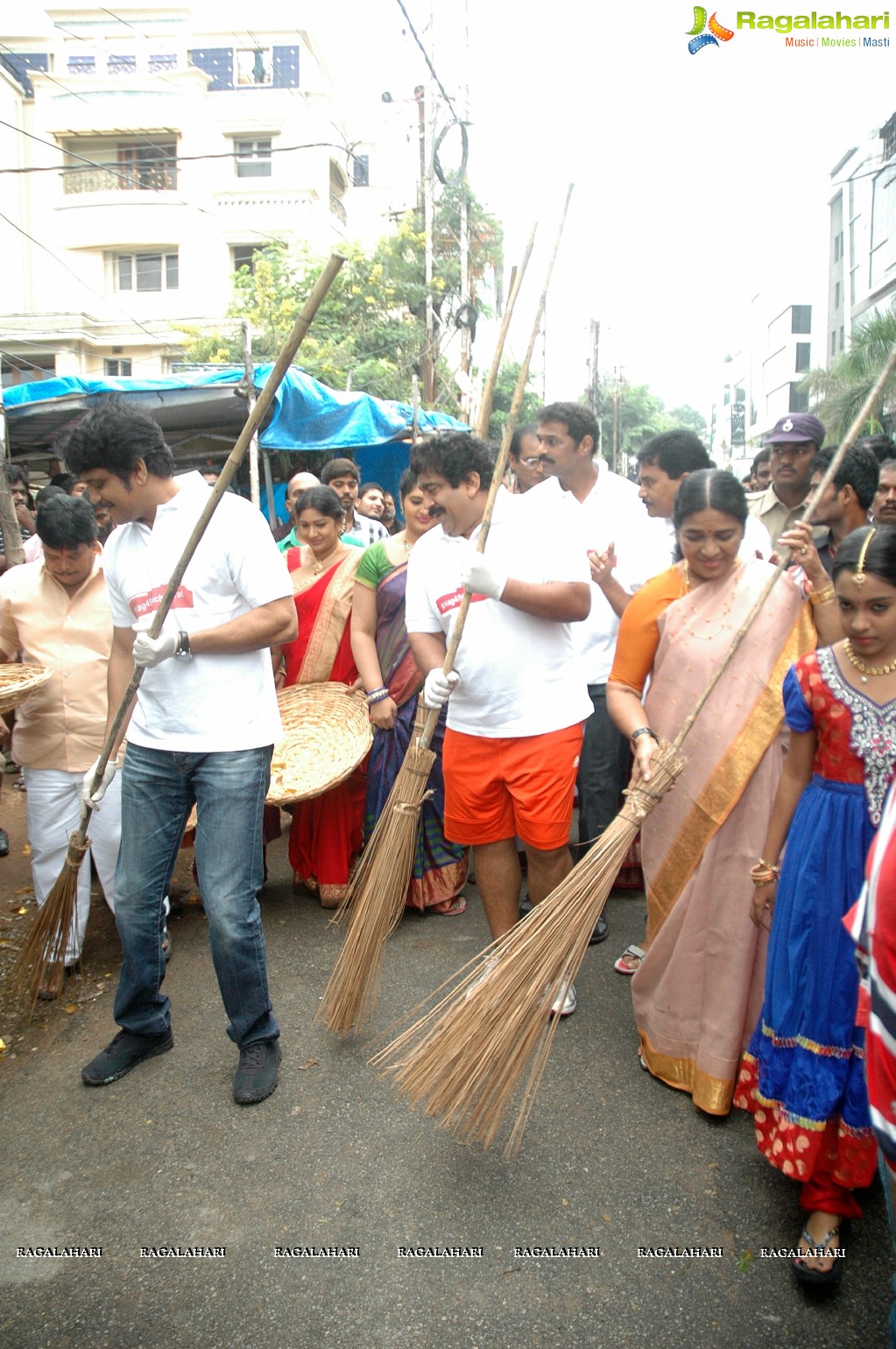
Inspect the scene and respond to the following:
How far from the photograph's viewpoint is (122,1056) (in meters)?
2.78

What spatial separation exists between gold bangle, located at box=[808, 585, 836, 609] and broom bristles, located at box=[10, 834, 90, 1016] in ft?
7.46

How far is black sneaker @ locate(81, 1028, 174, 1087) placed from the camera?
2.74 metres

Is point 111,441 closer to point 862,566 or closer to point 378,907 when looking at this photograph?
point 378,907

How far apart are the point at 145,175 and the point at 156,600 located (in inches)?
1004

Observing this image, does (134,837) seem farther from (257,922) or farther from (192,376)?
(192,376)

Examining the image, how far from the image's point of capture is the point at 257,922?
2643mm

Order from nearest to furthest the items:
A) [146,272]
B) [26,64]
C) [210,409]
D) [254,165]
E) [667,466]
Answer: [667,466]
[210,409]
[26,64]
[146,272]
[254,165]

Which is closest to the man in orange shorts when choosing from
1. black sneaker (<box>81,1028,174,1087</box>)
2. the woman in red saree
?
black sneaker (<box>81,1028,174,1087</box>)

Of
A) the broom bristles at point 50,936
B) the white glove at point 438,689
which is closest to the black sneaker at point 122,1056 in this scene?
the broom bristles at point 50,936

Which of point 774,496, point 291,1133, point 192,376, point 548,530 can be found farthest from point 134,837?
point 192,376

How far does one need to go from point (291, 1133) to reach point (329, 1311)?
0.60 m

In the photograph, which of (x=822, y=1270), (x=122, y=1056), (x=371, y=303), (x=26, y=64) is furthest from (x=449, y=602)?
(x=26, y=64)

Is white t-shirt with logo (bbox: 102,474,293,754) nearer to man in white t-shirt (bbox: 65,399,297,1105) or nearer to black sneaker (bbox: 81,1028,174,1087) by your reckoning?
man in white t-shirt (bbox: 65,399,297,1105)

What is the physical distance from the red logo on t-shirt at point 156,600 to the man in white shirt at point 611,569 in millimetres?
1724
